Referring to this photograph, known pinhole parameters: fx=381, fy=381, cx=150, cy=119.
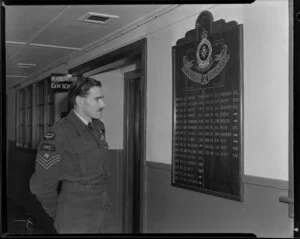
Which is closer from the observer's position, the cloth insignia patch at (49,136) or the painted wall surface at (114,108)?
the cloth insignia patch at (49,136)

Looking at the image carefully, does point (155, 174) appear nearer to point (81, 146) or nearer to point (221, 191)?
point (221, 191)

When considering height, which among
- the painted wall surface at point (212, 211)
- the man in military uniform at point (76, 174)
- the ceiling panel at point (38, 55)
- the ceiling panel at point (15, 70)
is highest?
the ceiling panel at point (38, 55)

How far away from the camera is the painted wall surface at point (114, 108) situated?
3.27m

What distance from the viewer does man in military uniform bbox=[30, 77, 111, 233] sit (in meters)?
1.31

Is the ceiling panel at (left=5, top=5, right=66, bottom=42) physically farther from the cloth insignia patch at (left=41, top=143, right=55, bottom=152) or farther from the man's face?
the cloth insignia patch at (left=41, top=143, right=55, bottom=152)

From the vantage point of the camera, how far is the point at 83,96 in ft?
4.32

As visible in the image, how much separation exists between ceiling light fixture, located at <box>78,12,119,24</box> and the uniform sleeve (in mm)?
876

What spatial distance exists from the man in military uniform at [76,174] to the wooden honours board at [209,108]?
0.47 m

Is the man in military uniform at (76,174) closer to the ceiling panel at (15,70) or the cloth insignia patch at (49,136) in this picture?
the cloth insignia patch at (49,136)

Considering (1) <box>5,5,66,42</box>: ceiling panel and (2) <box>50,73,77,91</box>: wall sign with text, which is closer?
(2) <box>50,73,77,91</box>: wall sign with text

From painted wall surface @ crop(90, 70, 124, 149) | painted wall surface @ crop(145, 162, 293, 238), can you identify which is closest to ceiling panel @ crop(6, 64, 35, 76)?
painted wall surface @ crop(145, 162, 293, 238)

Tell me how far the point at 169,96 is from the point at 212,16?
1.60 feet

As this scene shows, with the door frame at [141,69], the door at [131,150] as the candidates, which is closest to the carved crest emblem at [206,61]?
the door frame at [141,69]

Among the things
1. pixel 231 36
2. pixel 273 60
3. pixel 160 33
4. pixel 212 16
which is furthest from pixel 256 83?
pixel 160 33
